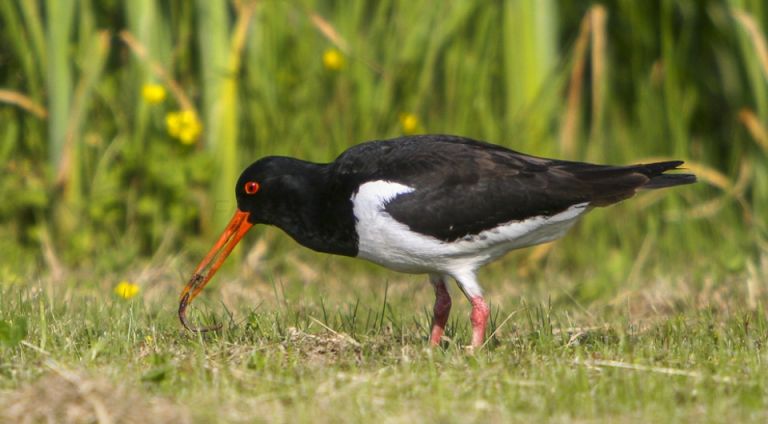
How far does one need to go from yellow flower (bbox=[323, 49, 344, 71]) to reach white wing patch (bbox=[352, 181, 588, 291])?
258cm

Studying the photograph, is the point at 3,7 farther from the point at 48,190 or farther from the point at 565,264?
the point at 565,264

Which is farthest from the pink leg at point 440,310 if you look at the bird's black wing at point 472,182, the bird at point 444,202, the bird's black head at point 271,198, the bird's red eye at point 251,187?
the bird's red eye at point 251,187

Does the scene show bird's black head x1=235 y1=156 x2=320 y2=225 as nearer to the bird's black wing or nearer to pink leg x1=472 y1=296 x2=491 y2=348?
the bird's black wing

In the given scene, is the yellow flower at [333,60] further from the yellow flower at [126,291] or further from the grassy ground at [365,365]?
the yellow flower at [126,291]

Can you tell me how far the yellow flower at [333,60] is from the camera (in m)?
7.76

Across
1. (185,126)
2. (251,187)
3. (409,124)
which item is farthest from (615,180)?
(185,126)

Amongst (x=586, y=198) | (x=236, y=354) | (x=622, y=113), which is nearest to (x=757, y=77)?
(x=622, y=113)

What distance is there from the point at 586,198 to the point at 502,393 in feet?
5.14

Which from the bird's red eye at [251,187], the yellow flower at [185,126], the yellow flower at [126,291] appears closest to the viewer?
the bird's red eye at [251,187]

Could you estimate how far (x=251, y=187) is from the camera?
227 inches

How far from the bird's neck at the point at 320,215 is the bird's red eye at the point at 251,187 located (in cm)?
17

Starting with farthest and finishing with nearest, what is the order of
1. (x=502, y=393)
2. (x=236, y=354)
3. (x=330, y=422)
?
(x=236, y=354)
(x=502, y=393)
(x=330, y=422)

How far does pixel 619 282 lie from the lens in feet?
23.8

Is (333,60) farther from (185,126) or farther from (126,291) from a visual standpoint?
(126,291)
